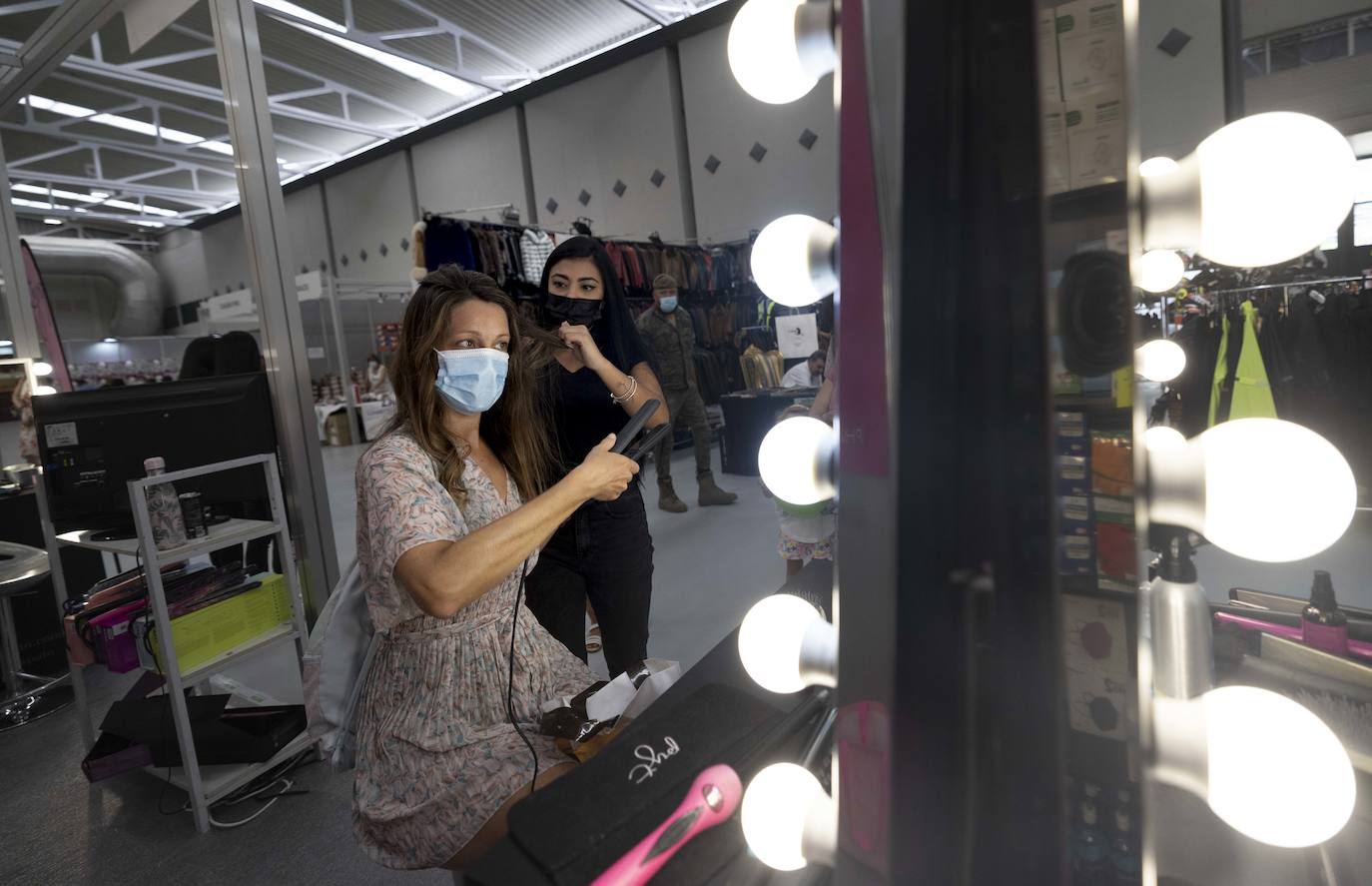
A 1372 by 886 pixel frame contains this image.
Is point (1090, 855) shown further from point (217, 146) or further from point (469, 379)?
point (217, 146)

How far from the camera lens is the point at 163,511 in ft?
6.98

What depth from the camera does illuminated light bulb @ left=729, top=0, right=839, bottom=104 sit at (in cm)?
38

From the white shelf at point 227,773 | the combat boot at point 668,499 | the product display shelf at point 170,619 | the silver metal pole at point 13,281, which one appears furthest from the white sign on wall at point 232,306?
the white shelf at point 227,773

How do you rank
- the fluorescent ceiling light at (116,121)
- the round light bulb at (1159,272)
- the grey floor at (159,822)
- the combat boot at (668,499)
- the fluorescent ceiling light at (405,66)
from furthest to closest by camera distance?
the fluorescent ceiling light at (116,121) < the fluorescent ceiling light at (405,66) < the combat boot at (668,499) < the grey floor at (159,822) < the round light bulb at (1159,272)

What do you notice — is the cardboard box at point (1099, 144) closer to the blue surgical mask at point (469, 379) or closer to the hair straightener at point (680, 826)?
the hair straightener at point (680, 826)

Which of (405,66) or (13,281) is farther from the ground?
(405,66)

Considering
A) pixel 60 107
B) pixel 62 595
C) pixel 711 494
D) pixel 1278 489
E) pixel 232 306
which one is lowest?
pixel 711 494

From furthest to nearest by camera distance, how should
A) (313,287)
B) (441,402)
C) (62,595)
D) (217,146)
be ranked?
(217,146), (313,287), (62,595), (441,402)

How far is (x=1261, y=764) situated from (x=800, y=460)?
0.26 meters

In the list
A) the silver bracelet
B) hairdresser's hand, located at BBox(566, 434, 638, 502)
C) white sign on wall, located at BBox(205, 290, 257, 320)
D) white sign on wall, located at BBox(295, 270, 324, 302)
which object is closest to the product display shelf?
the silver bracelet

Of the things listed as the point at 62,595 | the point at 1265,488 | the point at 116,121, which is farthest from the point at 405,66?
the point at 1265,488

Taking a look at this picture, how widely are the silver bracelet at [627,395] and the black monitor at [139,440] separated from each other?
4.52ft

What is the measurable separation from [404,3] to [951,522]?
29.7 ft

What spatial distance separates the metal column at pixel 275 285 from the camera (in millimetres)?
2385
